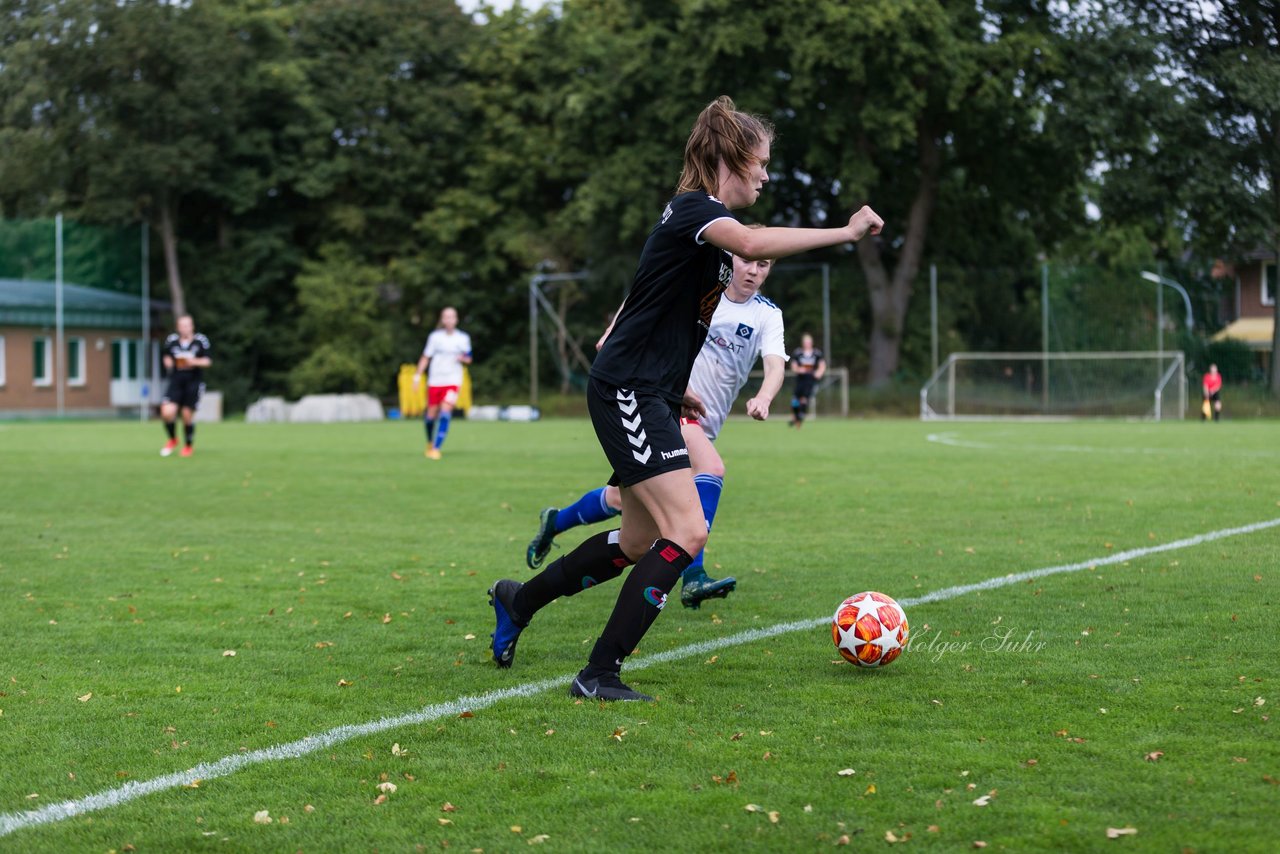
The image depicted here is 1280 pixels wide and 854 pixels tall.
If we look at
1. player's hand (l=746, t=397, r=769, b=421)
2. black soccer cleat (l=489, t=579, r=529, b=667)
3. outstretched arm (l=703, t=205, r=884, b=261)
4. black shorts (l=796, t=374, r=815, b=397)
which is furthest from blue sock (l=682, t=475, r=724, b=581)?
black shorts (l=796, t=374, r=815, b=397)

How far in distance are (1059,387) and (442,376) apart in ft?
70.9

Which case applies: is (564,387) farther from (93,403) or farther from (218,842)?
(218,842)

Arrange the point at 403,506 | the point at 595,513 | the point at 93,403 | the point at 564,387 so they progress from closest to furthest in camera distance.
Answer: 1. the point at 595,513
2. the point at 403,506
3. the point at 564,387
4. the point at 93,403

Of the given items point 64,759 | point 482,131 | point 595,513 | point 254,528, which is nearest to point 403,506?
point 254,528

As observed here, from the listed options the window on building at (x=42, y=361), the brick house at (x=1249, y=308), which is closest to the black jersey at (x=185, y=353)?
the brick house at (x=1249, y=308)

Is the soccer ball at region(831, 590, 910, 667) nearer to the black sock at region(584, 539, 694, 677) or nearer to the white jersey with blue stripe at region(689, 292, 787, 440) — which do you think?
the black sock at region(584, 539, 694, 677)

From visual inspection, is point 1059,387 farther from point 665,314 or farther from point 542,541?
point 665,314

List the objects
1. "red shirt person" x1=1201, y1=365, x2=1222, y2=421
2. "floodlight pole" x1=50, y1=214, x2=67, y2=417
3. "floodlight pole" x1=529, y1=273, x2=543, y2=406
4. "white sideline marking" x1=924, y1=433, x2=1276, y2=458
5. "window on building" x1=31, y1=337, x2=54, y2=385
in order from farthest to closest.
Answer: "window on building" x1=31, y1=337, x2=54, y2=385, "floodlight pole" x1=50, y1=214, x2=67, y2=417, "floodlight pole" x1=529, y1=273, x2=543, y2=406, "red shirt person" x1=1201, y1=365, x2=1222, y2=421, "white sideline marking" x1=924, y1=433, x2=1276, y2=458

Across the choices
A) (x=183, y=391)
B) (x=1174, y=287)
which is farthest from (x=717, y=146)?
(x=1174, y=287)

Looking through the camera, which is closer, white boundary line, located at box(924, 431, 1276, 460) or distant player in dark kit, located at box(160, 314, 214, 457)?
white boundary line, located at box(924, 431, 1276, 460)

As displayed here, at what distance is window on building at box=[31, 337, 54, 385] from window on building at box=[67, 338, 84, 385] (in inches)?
27.7

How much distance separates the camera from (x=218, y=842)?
370 cm

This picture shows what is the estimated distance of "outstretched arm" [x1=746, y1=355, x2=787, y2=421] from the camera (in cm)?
679

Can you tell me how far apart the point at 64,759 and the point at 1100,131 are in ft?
118
